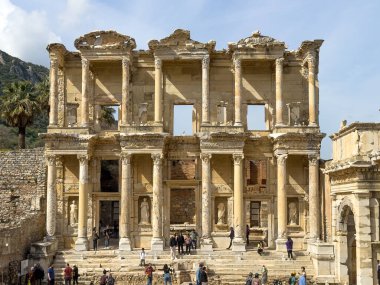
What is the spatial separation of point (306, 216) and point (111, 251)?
32.7ft

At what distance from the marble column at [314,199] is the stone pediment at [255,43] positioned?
598cm

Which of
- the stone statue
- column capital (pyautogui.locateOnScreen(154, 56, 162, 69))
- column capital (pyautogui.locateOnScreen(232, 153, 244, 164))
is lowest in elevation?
the stone statue

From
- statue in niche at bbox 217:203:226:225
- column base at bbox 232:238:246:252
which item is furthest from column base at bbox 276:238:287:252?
statue in niche at bbox 217:203:226:225

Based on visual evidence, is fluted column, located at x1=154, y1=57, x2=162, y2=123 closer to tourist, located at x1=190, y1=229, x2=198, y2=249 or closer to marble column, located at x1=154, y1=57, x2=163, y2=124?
marble column, located at x1=154, y1=57, x2=163, y2=124

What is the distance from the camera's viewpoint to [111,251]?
28.2 meters

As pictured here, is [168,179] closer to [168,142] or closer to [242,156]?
[168,142]

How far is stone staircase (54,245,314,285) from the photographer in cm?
2517

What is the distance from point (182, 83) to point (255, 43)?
4.44 metres

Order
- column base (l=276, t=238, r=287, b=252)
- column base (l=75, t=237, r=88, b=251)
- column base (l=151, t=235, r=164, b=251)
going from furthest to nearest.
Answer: column base (l=75, t=237, r=88, b=251)
column base (l=151, t=235, r=164, b=251)
column base (l=276, t=238, r=287, b=252)

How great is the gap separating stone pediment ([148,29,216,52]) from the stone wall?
9.82 m

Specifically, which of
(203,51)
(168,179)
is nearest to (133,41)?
(203,51)

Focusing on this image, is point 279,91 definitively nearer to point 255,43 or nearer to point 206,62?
point 255,43

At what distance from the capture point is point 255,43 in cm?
2925

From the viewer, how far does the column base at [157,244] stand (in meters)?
27.9
